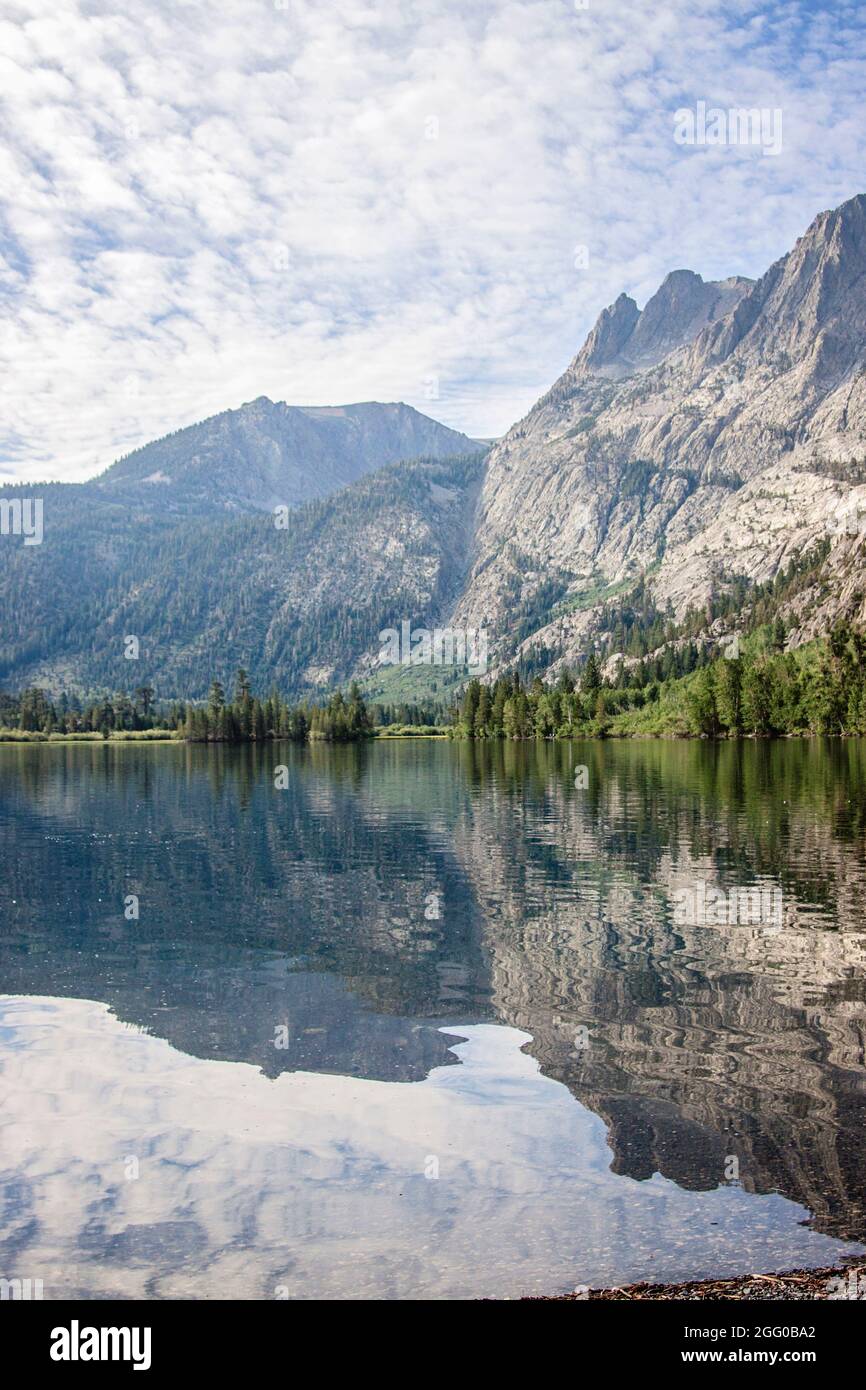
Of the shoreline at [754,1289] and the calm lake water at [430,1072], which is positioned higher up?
the shoreline at [754,1289]

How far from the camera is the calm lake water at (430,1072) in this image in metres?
14.5

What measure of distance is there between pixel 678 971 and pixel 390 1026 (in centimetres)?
979

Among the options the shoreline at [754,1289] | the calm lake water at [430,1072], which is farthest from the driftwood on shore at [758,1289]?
the calm lake water at [430,1072]

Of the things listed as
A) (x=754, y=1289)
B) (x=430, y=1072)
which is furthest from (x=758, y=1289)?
(x=430, y=1072)

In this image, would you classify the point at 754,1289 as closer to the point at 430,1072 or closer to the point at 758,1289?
the point at 758,1289

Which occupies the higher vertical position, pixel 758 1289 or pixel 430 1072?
pixel 758 1289

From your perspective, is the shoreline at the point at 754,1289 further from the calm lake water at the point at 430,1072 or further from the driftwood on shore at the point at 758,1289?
the calm lake water at the point at 430,1072

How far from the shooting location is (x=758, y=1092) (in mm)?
19984

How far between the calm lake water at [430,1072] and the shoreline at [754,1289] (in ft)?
1.38

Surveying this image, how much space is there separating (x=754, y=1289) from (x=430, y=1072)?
1063 centimetres

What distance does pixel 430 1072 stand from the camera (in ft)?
73.4

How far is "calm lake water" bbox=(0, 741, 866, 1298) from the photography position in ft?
47.5

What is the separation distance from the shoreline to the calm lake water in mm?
421
